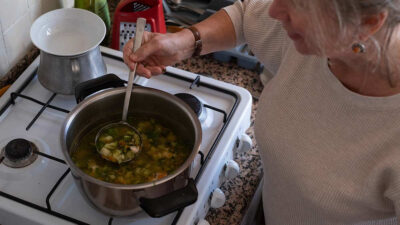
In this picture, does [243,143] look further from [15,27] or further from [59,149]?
[15,27]

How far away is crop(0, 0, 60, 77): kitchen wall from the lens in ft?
3.38

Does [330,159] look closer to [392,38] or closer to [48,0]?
[392,38]

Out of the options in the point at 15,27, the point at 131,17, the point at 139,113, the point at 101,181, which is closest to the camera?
the point at 101,181

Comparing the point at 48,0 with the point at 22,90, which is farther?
the point at 48,0

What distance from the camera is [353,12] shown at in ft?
2.02

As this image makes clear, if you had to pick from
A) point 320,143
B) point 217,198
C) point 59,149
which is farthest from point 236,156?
point 59,149

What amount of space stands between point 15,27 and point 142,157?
464 mm

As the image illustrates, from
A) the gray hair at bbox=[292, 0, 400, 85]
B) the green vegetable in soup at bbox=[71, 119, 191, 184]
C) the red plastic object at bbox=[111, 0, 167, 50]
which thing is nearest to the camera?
the gray hair at bbox=[292, 0, 400, 85]

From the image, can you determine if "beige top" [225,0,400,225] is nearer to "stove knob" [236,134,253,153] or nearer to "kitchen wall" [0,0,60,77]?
"stove knob" [236,134,253,153]

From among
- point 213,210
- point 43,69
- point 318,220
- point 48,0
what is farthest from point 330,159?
point 48,0

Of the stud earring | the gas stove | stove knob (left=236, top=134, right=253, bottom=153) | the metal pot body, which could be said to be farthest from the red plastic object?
the stud earring

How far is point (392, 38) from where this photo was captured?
2.24 feet

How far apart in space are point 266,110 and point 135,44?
299mm

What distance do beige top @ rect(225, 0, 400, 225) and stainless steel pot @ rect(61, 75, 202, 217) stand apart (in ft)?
0.57
